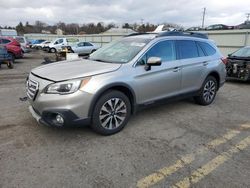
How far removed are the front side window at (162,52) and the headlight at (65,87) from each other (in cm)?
129

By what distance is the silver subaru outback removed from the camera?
3.42 metres

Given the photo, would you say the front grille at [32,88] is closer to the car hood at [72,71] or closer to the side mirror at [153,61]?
the car hood at [72,71]

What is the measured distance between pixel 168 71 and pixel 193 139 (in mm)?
1441

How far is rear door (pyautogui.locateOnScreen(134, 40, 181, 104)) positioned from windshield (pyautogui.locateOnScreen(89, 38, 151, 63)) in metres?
0.22

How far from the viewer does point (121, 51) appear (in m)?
4.57

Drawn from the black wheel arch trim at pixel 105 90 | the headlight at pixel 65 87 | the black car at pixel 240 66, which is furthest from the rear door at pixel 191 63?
the black car at pixel 240 66

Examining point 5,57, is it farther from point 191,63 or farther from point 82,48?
point 82,48

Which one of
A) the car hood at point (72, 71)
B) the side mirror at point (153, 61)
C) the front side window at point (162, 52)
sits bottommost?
the car hood at point (72, 71)

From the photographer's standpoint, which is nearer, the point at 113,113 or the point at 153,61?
the point at 113,113

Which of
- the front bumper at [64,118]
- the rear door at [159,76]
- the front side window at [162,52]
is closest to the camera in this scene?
the front bumper at [64,118]

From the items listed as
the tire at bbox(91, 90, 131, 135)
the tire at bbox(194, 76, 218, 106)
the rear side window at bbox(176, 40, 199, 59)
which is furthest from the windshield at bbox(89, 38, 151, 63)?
the tire at bbox(194, 76, 218, 106)

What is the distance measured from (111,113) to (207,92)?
3027mm

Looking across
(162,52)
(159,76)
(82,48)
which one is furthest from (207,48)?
(82,48)

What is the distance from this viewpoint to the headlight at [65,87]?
3.38 meters
